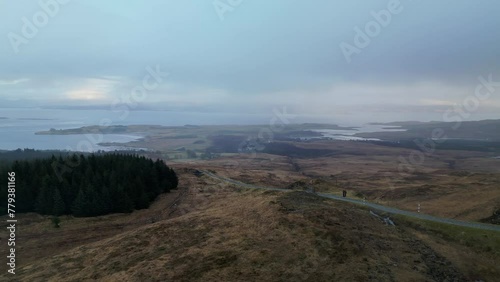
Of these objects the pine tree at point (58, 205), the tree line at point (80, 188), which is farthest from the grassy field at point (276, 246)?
the tree line at point (80, 188)

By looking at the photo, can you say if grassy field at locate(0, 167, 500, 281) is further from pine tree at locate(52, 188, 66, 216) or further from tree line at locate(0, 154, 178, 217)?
tree line at locate(0, 154, 178, 217)

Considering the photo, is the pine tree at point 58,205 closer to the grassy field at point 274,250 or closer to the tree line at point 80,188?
the tree line at point 80,188

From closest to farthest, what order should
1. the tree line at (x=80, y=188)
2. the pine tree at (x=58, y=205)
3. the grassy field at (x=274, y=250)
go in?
the grassy field at (x=274, y=250) < the pine tree at (x=58, y=205) < the tree line at (x=80, y=188)

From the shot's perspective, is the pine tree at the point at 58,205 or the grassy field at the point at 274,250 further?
the pine tree at the point at 58,205

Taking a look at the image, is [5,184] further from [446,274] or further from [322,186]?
[446,274]

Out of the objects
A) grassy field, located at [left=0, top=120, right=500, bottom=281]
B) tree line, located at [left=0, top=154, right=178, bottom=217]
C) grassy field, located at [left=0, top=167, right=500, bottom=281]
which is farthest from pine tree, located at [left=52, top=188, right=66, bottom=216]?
grassy field, located at [left=0, top=167, right=500, bottom=281]

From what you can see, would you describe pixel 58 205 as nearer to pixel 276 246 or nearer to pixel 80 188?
pixel 80 188

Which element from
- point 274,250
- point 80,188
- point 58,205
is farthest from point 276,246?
point 58,205

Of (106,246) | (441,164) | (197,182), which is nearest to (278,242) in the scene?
(106,246)
